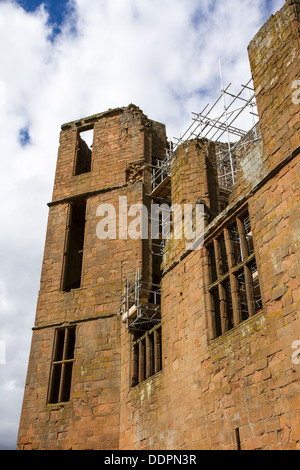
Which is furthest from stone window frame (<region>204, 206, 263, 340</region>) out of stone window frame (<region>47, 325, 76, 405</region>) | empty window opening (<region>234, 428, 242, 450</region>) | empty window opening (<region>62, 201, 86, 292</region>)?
empty window opening (<region>62, 201, 86, 292</region>)

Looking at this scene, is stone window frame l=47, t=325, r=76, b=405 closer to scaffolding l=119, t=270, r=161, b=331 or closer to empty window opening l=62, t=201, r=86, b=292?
empty window opening l=62, t=201, r=86, b=292

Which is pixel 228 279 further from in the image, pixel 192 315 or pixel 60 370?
pixel 60 370

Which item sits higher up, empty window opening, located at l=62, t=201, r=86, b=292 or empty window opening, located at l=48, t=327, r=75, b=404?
empty window opening, located at l=62, t=201, r=86, b=292

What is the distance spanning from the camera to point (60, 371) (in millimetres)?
13672

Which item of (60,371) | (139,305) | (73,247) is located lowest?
(60,371)

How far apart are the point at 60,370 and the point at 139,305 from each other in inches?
122

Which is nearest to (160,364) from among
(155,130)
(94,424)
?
(94,424)

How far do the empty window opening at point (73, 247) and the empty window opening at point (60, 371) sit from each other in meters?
1.68

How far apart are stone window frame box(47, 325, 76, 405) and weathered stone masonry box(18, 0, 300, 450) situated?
0.31 feet

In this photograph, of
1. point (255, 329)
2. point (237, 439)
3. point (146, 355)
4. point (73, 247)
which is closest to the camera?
point (237, 439)

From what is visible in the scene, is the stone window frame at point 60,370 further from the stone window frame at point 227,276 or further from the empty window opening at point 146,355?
the stone window frame at point 227,276

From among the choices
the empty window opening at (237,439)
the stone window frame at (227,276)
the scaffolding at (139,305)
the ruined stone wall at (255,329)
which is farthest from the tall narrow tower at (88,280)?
the empty window opening at (237,439)

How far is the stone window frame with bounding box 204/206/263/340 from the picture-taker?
27.9ft

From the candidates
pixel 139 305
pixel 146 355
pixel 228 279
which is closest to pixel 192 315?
pixel 228 279
